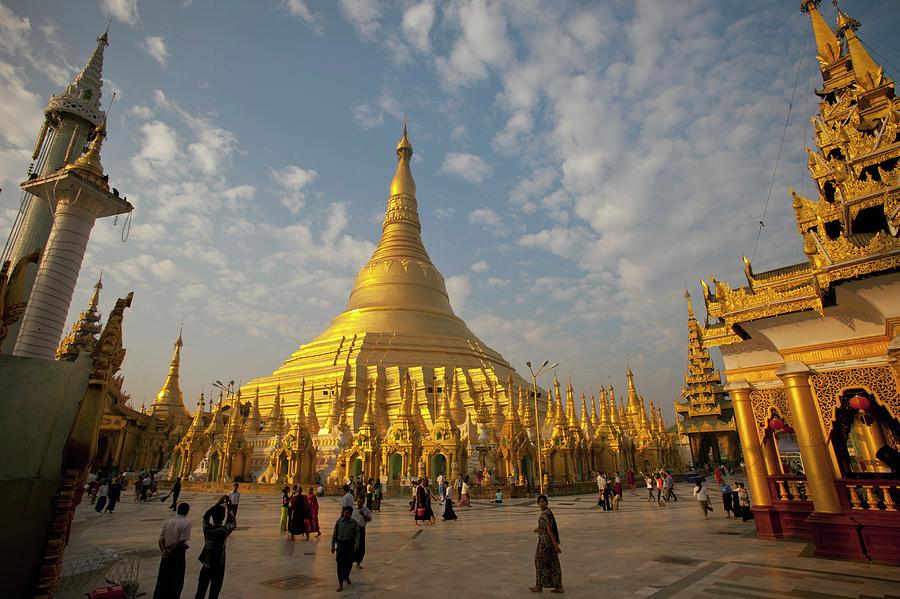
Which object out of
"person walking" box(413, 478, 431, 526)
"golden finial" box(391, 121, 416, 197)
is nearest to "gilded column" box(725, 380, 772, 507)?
"person walking" box(413, 478, 431, 526)

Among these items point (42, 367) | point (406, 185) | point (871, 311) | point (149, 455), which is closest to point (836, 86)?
point (871, 311)

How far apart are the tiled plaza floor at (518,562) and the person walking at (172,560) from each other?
1.34 m

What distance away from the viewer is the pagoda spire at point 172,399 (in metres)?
47.3

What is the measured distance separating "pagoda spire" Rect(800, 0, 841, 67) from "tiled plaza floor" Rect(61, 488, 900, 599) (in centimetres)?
1468

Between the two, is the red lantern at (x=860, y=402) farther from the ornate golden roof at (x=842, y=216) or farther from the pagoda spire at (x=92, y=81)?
the pagoda spire at (x=92, y=81)

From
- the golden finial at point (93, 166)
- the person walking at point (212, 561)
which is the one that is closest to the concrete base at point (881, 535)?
the person walking at point (212, 561)

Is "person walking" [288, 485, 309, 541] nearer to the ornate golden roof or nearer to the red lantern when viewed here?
the ornate golden roof

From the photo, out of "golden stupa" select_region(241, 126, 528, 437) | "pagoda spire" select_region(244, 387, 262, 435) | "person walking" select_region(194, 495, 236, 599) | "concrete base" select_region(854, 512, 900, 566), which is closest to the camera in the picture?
"person walking" select_region(194, 495, 236, 599)

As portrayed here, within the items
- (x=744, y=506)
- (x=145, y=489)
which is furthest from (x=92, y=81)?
(x=744, y=506)

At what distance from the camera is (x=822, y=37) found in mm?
16047

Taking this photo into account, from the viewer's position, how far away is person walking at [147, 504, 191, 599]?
5.46 meters

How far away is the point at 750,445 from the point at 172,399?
2012 inches

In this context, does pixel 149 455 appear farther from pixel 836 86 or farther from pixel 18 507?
pixel 836 86

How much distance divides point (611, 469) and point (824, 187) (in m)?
23.2
